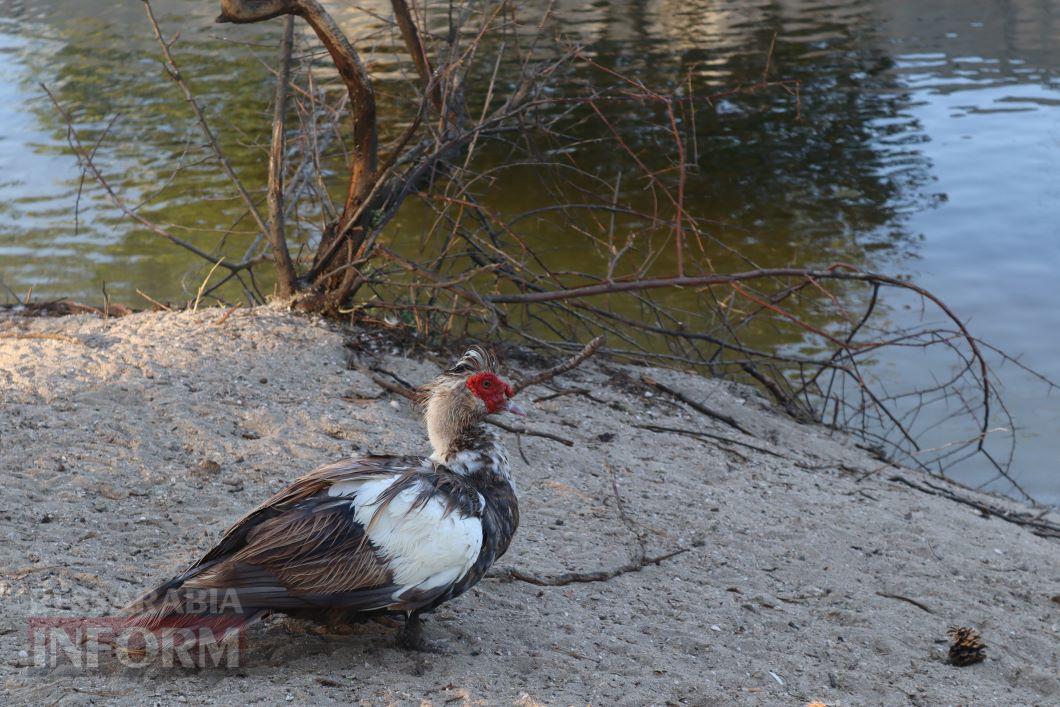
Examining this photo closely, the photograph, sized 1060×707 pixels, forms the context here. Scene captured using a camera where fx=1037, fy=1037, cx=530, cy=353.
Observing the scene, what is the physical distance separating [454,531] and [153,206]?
9.57 m

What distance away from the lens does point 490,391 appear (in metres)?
3.63

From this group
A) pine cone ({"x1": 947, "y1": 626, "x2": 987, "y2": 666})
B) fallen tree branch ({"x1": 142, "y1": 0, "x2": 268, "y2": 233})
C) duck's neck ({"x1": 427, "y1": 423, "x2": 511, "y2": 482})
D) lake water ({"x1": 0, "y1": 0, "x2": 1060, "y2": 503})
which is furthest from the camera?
lake water ({"x1": 0, "y1": 0, "x2": 1060, "y2": 503})

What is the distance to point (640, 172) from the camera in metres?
12.7

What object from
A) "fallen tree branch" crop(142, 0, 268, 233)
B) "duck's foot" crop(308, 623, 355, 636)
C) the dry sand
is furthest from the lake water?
"duck's foot" crop(308, 623, 355, 636)

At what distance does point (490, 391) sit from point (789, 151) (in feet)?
34.8

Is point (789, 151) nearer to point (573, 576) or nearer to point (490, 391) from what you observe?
point (573, 576)

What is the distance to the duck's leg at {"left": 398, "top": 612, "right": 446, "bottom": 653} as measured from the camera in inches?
131

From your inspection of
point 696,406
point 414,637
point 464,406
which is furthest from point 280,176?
point 414,637

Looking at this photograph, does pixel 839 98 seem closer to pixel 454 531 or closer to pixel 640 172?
pixel 640 172

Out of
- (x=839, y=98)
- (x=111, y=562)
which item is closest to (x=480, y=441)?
(x=111, y=562)

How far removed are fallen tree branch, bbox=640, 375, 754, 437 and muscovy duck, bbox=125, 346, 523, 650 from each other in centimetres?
314

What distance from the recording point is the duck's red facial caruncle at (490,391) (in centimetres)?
362

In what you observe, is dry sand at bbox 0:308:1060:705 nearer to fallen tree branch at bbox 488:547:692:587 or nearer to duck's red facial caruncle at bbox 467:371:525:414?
fallen tree branch at bbox 488:547:692:587

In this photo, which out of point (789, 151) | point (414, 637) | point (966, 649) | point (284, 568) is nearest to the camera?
point (284, 568)
